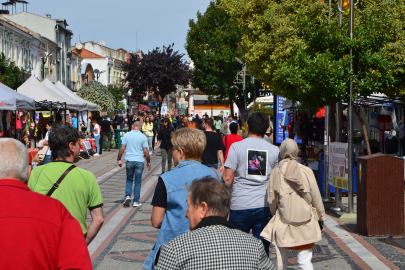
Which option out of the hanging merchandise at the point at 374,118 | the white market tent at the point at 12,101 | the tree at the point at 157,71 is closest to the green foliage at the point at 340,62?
the hanging merchandise at the point at 374,118

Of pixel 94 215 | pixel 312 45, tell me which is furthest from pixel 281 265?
pixel 312 45

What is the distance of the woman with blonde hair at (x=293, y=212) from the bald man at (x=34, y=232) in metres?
2.98

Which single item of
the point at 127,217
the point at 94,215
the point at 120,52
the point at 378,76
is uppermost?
the point at 120,52

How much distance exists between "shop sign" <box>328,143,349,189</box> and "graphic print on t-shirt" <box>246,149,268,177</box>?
15.6ft

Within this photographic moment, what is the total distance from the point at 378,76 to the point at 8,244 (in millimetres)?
8371

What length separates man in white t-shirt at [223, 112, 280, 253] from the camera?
16.3 ft

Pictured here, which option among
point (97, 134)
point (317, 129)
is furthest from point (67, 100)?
point (317, 129)

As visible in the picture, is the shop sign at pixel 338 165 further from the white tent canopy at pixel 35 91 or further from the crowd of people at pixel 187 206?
the white tent canopy at pixel 35 91

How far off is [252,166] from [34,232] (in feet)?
10.7

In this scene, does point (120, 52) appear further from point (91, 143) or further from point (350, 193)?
point (350, 193)

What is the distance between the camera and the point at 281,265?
16.9ft

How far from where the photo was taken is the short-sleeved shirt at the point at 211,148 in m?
9.82

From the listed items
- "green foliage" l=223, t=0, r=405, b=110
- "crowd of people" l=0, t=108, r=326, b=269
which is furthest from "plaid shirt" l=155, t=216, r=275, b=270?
"green foliage" l=223, t=0, r=405, b=110

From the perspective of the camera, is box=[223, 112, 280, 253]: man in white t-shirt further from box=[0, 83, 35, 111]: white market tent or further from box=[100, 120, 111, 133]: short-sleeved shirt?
box=[100, 120, 111, 133]: short-sleeved shirt
